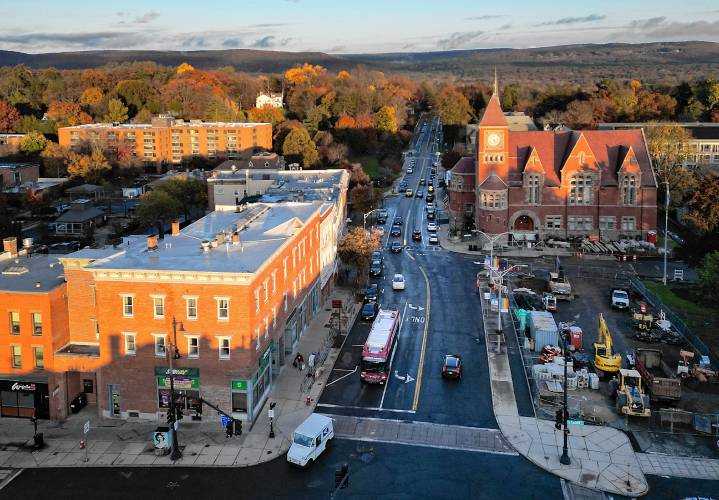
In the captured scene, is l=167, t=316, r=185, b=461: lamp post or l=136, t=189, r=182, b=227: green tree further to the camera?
l=136, t=189, r=182, b=227: green tree

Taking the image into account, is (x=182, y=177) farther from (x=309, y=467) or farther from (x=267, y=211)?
(x=309, y=467)

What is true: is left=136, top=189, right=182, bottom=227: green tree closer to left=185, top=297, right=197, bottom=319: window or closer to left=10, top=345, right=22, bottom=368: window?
left=10, top=345, right=22, bottom=368: window

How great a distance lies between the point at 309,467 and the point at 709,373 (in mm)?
27794

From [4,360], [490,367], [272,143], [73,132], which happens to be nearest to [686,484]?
[490,367]

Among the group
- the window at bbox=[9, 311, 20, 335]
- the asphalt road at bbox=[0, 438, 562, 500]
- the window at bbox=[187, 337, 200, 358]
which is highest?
the window at bbox=[9, 311, 20, 335]

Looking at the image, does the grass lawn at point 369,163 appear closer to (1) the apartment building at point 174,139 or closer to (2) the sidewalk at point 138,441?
(1) the apartment building at point 174,139

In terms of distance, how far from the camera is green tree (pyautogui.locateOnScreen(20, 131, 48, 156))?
481ft

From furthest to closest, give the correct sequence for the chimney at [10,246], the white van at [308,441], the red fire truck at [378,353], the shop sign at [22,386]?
the chimney at [10,246] < the red fire truck at [378,353] < the shop sign at [22,386] < the white van at [308,441]

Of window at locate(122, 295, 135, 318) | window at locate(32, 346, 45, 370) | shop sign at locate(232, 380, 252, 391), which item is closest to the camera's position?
shop sign at locate(232, 380, 252, 391)

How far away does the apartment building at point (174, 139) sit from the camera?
144250 millimetres

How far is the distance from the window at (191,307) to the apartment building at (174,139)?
105158 millimetres

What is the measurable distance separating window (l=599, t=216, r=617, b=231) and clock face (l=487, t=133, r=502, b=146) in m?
16.4

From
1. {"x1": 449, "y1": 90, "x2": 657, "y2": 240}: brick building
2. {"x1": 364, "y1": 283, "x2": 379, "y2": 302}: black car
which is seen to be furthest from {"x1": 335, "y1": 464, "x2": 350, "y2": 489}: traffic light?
{"x1": 449, "y1": 90, "x2": 657, "y2": 240}: brick building

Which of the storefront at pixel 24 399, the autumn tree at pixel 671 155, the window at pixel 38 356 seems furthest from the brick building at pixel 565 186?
the storefront at pixel 24 399
